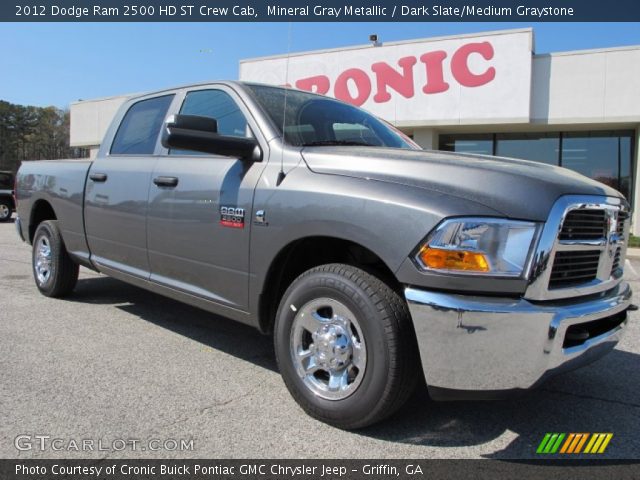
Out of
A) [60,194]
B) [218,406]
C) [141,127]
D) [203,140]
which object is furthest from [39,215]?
[218,406]

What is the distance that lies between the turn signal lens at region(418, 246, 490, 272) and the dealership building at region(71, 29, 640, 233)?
1186 cm

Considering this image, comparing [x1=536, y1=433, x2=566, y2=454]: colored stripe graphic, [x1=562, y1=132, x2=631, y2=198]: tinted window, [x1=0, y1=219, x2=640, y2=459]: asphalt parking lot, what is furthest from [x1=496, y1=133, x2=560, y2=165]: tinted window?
[x1=536, y1=433, x2=566, y2=454]: colored stripe graphic

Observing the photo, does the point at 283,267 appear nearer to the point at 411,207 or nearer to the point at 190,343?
the point at 411,207

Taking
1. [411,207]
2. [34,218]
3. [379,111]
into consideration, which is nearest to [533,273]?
[411,207]

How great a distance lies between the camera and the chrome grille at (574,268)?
247cm

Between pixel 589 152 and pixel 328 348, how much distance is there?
585 inches

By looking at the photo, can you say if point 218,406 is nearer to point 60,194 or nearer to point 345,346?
point 345,346

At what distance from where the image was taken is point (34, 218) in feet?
19.8

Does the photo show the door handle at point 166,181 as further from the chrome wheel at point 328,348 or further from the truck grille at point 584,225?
the truck grille at point 584,225

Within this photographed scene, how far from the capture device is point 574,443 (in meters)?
2.72

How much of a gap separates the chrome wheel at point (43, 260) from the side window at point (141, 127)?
5.18 feet

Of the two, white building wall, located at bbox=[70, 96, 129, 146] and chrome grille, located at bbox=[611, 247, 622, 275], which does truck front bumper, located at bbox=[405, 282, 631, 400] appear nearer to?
chrome grille, located at bbox=[611, 247, 622, 275]

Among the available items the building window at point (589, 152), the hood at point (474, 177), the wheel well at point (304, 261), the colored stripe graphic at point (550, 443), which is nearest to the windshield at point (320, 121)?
the hood at point (474, 177)

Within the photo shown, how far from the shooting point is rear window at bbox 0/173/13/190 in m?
18.0
